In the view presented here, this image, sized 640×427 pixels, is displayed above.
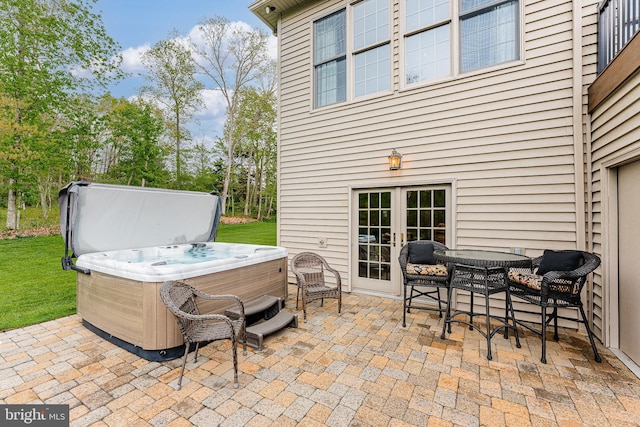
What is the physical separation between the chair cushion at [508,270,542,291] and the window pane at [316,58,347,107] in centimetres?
375

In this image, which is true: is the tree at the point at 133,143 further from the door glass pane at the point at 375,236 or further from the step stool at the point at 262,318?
the step stool at the point at 262,318

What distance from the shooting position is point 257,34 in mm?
13422

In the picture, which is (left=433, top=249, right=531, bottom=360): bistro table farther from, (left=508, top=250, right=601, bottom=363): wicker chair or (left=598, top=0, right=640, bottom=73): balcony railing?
(left=598, top=0, right=640, bottom=73): balcony railing

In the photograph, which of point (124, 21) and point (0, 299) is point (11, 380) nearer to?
point (0, 299)

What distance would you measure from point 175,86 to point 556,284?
15.6 m

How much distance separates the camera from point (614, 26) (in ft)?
8.86

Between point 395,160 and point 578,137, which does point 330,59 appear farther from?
point 578,137

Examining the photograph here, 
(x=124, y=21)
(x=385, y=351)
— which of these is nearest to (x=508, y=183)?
(x=385, y=351)

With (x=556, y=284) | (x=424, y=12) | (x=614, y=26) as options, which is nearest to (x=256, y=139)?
(x=424, y=12)

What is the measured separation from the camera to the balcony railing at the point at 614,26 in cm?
241

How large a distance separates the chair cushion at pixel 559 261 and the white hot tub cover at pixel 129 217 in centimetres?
521

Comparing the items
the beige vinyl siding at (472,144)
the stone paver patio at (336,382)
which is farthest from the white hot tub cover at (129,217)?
the beige vinyl siding at (472,144)

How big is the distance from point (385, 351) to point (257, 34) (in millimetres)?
15260

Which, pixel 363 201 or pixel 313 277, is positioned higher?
pixel 363 201
